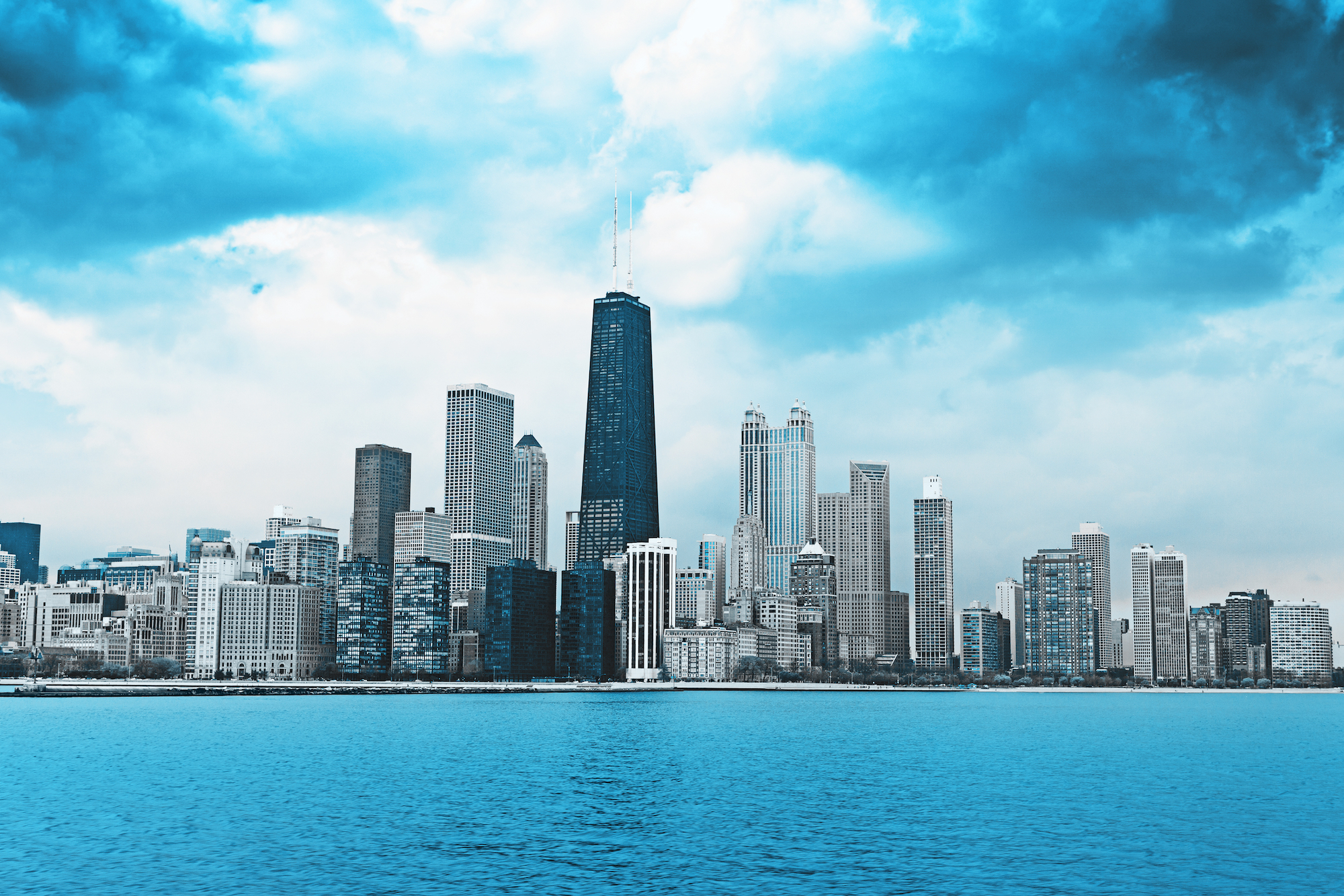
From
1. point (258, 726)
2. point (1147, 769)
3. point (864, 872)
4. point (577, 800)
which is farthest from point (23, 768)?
point (1147, 769)

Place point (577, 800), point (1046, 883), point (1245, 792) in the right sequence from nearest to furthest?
point (1046, 883), point (577, 800), point (1245, 792)

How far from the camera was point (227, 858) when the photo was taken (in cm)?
6944

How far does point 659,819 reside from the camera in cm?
8662

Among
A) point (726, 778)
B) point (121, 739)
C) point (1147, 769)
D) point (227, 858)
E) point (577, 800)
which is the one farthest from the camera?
point (121, 739)

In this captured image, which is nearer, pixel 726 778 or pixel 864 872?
pixel 864 872

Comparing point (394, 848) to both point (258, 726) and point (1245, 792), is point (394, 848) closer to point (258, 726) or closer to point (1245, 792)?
point (1245, 792)

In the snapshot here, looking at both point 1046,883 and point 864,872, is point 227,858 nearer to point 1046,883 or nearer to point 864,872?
point 864,872

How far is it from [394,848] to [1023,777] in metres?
61.5

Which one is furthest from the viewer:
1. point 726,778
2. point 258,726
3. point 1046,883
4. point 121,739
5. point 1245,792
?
point 258,726

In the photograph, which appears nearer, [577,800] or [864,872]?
[864,872]

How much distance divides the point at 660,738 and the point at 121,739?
207 feet

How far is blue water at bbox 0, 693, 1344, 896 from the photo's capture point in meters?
65.8

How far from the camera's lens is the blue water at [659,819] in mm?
65750

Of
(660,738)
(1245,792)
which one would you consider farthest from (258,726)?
(1245,792)
